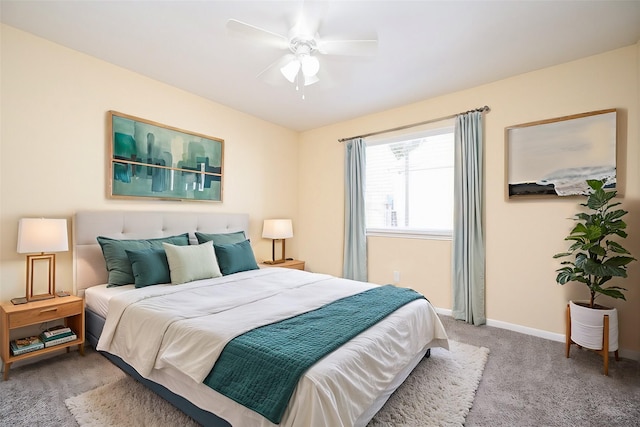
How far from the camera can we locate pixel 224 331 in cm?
166

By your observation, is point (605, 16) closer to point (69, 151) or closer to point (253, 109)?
point (253, 109)

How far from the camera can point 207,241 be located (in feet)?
11.1

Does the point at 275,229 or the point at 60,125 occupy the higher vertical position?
the point at 60,125

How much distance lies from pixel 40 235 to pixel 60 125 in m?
1.03

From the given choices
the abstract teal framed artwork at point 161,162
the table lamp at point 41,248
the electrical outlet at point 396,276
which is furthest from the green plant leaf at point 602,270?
the table lamp at point 41,248

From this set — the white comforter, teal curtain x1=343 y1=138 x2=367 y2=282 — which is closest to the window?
teal curtain x1=343 y1=138 x2=367 y2=282

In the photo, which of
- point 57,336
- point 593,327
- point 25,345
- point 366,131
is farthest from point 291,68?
point 593,327

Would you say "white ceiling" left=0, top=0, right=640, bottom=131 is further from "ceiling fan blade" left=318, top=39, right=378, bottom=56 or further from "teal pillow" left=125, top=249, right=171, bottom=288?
"teal pillow" left=125, top=249, right=171, bottom=288

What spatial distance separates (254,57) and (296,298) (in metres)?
2.19

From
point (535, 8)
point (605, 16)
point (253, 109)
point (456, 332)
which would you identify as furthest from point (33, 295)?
point (605, 16)

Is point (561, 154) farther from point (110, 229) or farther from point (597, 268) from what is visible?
point (110, 229)

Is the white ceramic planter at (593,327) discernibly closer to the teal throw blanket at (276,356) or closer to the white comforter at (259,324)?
the white comforter at (259,324)

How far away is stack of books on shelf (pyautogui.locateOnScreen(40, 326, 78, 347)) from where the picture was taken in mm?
2377

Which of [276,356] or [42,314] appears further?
[42,314]
